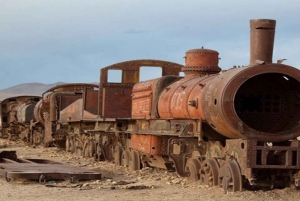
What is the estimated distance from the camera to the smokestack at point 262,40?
37.2 feet

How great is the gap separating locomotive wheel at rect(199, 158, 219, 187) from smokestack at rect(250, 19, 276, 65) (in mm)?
1885

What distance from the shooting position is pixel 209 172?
37.9ft

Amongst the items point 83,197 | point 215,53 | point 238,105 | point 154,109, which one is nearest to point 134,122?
point 154,109

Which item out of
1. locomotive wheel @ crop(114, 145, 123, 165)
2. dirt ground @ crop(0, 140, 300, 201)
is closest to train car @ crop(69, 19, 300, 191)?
dirt ground @ crop(0, 140, 300, 201)

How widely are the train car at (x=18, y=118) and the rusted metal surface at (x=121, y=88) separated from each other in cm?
1425

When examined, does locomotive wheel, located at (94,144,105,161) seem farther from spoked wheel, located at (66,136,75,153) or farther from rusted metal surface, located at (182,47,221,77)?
rusted metal surface, located at (182,47,221,77)

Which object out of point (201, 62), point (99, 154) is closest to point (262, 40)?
point (201, 62)

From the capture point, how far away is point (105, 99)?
17.9 m

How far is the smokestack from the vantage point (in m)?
11.3

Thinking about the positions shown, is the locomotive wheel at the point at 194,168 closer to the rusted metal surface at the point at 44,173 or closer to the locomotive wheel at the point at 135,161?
the rusted metal surface at the point at 44,173

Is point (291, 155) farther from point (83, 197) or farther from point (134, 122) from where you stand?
point (134, 122)

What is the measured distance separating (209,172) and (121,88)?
23.0 ft

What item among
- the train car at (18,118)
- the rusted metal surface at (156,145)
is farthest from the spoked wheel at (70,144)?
the rusted metal surface at (156,145)

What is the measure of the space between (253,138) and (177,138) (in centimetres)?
246
